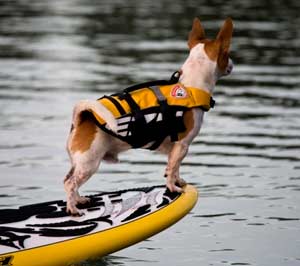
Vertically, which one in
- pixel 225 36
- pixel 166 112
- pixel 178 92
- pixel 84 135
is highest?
pixel 225 36

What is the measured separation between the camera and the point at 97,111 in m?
10.6

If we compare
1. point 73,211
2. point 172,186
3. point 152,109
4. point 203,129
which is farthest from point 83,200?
point 203,129

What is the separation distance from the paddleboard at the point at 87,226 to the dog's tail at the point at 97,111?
100cm

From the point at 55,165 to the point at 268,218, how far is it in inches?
156

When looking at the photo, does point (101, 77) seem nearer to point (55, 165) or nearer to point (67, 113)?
point (67, 113)

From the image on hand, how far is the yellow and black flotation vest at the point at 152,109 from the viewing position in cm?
1084

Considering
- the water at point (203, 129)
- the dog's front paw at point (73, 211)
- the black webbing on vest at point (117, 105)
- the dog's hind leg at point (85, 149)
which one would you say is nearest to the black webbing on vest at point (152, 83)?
the black webbing on vest at point (117, 105)

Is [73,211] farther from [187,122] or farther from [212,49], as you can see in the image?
[212,49]

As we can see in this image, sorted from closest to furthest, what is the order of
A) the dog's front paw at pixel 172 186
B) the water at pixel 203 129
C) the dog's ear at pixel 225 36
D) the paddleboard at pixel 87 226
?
the paddleboard at pixel 87 226 → the dog's ear at pixel 225 36 → the dog's front paw at pixel 172 186 → the water at pixel 203 129

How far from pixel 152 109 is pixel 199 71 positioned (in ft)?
2.35

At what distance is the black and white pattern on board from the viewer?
10.6m

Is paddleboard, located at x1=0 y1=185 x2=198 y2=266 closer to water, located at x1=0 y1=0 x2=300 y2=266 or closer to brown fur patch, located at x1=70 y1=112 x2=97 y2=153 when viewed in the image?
water, located at x1=0 y1=0 x2=300 y2=266

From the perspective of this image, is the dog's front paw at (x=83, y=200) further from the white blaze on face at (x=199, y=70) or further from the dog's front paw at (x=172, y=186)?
the white blaze on face at (x=199, y=70)

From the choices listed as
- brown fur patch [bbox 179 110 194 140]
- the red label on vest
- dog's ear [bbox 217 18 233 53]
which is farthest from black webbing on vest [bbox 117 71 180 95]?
dog's ear [bbox 217 18 233 53]
